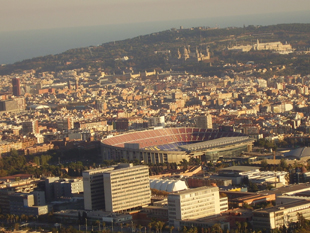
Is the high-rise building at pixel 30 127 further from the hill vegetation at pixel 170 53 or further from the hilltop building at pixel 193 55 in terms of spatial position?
the hilltop building at pixel 193 55

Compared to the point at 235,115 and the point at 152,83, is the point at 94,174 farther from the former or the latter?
the point at 152,83

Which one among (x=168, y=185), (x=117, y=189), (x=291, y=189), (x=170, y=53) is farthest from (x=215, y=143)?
(x=170, y=53)

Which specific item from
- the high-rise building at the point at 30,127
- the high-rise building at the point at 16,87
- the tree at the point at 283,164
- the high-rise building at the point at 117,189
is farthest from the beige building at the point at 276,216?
the high-rise building at the point at 16,87

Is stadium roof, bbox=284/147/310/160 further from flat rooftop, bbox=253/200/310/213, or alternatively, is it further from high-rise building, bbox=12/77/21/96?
high-rise building, bbox=12/77/21/96

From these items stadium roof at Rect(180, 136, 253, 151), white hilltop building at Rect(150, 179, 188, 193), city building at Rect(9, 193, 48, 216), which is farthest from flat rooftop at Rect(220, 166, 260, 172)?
city building at Rect(9, 193, 48, 216)

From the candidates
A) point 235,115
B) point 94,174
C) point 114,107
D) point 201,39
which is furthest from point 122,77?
point 94,174

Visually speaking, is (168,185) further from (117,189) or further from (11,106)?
(11,106)
